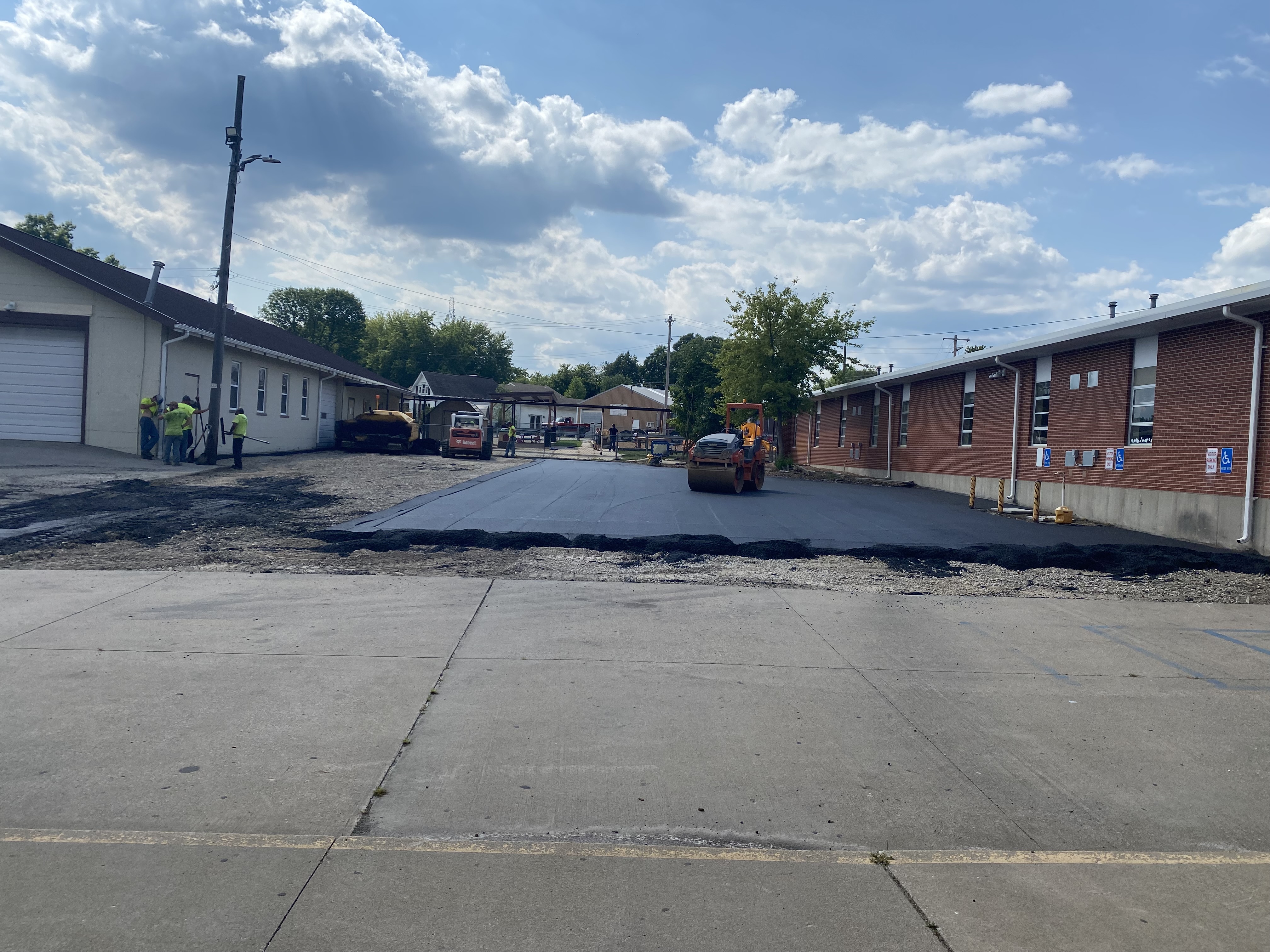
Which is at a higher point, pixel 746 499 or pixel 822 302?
pixel 822 302

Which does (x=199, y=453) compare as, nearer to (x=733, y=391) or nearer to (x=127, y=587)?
(x=127, y=587)

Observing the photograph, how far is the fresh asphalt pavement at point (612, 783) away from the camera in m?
3.48

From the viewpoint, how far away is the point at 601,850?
13.2 ft

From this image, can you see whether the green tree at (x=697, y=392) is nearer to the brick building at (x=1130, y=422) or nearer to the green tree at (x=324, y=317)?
the brick building at (x=1130, y=422)

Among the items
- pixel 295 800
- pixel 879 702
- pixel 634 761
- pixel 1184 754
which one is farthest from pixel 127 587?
pixel 1184 754

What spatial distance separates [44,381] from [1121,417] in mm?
27062

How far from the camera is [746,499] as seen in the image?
72.8 feet

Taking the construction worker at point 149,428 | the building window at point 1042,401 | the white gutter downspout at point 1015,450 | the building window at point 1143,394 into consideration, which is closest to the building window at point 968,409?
the white gutter downspout at point 1015,450

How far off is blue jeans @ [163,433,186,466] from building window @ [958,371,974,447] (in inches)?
880

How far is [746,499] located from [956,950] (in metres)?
19.0

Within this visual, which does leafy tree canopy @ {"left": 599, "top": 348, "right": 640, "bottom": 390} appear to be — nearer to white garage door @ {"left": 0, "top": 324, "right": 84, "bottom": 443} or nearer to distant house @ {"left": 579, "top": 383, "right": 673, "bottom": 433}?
distant house @ {"left": 579, "top": 383, "right": 673, "bottom": 433}

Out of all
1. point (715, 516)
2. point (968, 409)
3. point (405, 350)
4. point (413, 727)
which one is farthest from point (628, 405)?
point (413, 727)

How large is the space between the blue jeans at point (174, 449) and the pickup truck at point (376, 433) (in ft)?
45.5

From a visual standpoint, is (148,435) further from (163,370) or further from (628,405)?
(628,405)
